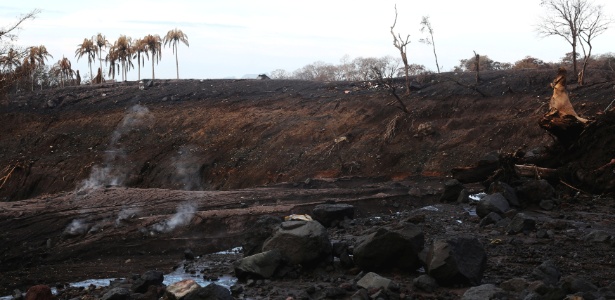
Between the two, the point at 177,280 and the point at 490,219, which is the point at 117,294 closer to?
the point at 177,280

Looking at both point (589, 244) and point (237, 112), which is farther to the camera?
point (237, 112)

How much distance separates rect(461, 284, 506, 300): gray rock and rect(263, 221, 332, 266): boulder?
2.42 metres

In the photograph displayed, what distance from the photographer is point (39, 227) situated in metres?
11.7

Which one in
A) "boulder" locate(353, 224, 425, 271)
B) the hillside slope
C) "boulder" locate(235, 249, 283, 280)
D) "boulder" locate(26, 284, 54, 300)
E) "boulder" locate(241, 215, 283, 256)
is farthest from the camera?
the hillside slope

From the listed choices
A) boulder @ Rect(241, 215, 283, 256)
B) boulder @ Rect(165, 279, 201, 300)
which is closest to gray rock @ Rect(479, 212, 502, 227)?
boulder @ Rect(241, 215, 283, 256)

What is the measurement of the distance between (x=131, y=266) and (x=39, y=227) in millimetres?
3070

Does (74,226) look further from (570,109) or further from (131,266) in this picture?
(570,109)

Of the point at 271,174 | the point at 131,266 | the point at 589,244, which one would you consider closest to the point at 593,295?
the point at 589,244

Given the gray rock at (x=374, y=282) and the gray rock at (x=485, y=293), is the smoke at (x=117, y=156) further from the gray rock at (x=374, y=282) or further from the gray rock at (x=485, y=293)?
the gray rock at (x=485, y=293)

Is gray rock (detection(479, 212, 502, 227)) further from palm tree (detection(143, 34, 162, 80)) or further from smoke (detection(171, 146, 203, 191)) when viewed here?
palm tree (detection(143, 34, 162, 80))

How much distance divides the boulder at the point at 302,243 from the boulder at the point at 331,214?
288cm

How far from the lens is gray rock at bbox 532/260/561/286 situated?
21.8 ft

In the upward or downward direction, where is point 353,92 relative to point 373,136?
upward

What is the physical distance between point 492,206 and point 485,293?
4.96 meters
